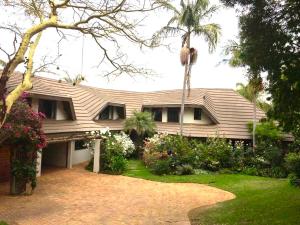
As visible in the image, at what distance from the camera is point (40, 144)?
1538cm

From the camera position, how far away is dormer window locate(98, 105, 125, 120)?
30.4m

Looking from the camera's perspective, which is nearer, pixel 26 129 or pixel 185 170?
pixel 26 129

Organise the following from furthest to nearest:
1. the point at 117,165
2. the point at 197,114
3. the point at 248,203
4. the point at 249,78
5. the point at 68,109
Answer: the point at 197,114 → the point at 68,109 → the point at 117,165 → the point at 248,203 → the point at 249,78

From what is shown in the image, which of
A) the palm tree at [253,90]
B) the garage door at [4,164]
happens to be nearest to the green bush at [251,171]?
the palm tree at [253,90]

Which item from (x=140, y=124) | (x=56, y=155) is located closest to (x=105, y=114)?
(x=140, y=124)

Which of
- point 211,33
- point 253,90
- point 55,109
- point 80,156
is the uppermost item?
point 211,33

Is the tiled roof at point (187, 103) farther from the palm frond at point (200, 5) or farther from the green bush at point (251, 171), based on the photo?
the palm frond at point (200, 5)

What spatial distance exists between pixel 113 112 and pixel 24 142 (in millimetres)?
16793

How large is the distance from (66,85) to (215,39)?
11.8m

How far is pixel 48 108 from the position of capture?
22.0 metres

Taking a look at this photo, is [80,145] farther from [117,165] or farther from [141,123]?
[141,123]

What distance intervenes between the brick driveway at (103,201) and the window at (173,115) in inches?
430

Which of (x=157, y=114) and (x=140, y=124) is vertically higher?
(x=157, y=114)

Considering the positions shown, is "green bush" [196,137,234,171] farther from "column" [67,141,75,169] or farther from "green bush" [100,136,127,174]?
"column" [67,141,75,169]
